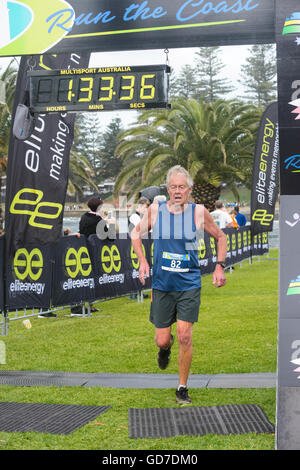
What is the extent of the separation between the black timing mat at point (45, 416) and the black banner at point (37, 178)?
11.9 feet

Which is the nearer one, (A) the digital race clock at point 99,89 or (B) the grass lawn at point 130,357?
(B) the grass lawn at point 130,357

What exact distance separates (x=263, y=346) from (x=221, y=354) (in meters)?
0.74

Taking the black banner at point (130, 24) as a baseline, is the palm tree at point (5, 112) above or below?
above

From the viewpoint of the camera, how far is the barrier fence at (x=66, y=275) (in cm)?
1005

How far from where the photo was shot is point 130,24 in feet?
21.6

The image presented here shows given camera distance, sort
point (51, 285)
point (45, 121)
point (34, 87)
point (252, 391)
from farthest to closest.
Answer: point (51, 285), point (45, 121), point (34, 87), point (252, 391)

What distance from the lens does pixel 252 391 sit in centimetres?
641

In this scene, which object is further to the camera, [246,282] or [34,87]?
[246,282]

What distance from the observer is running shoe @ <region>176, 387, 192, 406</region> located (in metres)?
6.06

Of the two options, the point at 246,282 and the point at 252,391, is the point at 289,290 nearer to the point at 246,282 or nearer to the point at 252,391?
the point at 252,391

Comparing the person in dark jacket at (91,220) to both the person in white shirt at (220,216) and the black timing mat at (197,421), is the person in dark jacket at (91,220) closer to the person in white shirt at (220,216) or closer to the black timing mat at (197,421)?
the black timing mat at (197,421)

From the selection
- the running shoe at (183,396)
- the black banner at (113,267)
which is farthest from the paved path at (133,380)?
the black banner at (113,267)
